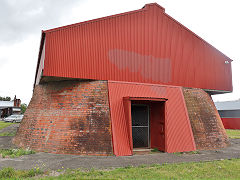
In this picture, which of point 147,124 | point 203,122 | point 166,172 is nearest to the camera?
point 166,172

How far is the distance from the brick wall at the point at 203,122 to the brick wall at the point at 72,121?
5667 millimetres

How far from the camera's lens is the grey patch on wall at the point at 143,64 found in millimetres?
Answer: 10617

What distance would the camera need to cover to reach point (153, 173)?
18.5 feet

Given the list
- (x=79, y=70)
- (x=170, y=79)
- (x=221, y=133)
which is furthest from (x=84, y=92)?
(x=221, y=133)

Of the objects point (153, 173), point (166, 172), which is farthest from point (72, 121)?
point (166, 172)

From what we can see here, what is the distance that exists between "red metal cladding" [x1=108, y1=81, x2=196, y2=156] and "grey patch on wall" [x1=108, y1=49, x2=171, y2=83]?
2.42 ft

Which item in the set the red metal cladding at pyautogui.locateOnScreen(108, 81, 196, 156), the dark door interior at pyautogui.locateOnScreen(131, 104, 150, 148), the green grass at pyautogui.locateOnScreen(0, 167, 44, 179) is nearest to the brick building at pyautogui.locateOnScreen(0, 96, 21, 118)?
the dark door interior at pyautogui.locateOnScreen(131, 104, 150, 148)

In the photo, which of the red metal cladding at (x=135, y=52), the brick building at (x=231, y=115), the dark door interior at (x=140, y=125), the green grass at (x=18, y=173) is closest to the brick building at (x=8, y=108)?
the red metal cladding at (x=135, y=52)

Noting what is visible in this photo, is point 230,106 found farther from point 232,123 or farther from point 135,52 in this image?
point 135,52

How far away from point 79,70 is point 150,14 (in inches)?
243

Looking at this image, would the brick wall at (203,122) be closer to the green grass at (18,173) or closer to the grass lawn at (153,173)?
the grass lawn at (153,173)

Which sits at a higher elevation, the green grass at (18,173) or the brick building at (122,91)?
the brick building at (122,91)

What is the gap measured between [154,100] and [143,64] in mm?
2871

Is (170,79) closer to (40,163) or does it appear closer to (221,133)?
(221,133)
